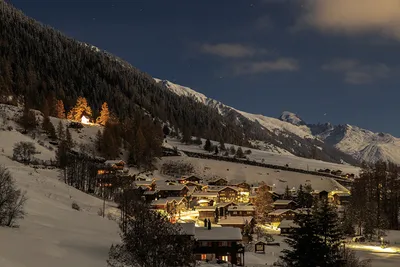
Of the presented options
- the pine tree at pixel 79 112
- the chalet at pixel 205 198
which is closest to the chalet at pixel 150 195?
the chalet at pixel 205 198

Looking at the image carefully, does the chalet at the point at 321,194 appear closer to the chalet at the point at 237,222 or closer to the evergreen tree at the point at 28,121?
the chalet at the point at 237,222

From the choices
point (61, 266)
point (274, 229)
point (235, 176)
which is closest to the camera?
point (61, 266)

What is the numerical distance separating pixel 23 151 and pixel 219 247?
52383 millimetres

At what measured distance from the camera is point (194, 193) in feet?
350

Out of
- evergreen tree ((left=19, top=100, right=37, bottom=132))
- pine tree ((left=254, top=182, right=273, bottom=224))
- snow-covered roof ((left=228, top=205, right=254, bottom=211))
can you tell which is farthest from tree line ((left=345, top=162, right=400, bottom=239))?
evergreen tree ((left=19, top=100, right=37, bottom=132))

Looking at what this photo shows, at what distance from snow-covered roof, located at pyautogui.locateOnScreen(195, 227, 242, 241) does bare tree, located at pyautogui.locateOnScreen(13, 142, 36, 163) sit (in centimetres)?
4436

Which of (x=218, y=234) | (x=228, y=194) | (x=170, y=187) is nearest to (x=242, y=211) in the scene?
(x=170, y=187)

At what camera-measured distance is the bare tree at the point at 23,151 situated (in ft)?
260

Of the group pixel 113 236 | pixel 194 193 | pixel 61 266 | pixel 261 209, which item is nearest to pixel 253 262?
pixel 113 236

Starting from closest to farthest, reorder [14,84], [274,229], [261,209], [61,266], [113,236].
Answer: [61,266] → [113,236] → [274,229] → [261,209] → [14,84]

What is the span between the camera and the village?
49844mm

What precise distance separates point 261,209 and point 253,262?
4141cm

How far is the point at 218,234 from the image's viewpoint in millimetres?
50594

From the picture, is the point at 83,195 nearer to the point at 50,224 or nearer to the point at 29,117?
the point at 50,224
